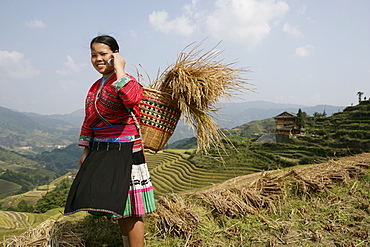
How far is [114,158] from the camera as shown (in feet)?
4.96

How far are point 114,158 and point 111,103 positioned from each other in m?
0.35

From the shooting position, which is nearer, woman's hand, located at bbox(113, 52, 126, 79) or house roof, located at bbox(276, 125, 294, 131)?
woman's hand, located at bbox(113, 52, 126, 79)

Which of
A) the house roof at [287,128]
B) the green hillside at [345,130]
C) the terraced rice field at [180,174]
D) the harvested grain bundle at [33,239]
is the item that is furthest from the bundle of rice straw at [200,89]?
the house roof at [287,128]

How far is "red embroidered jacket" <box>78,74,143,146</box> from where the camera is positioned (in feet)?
4.58

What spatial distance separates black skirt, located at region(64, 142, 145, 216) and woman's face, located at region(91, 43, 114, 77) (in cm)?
51

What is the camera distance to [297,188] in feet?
8.85

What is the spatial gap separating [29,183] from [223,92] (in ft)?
301

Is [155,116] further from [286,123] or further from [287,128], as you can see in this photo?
Result: [286,123]

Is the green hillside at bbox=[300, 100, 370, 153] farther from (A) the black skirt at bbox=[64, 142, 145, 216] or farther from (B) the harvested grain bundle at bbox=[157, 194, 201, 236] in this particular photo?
(A) the black skirt at bbox=[64, 142, 145, 216]

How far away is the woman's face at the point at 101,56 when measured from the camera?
1538 millimetres

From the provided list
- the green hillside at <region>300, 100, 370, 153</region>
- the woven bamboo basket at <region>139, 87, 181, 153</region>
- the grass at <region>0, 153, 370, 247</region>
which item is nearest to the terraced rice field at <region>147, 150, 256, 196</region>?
the green hillside at <region>300, 100, 370, 153</region>

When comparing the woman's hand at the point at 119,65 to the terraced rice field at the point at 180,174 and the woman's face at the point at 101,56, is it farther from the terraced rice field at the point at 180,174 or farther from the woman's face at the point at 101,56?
the terraced rice field at the point at 180,174

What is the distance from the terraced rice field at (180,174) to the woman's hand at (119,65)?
23.4 meters

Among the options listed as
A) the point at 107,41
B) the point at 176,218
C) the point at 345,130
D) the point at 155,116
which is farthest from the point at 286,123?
the point at 107,41
